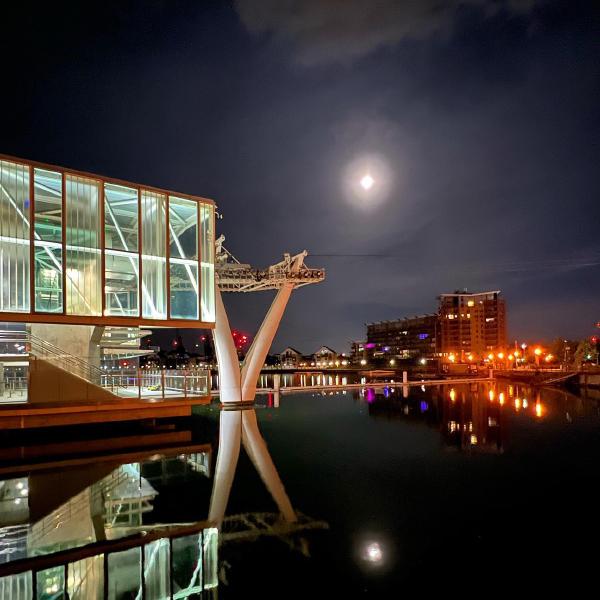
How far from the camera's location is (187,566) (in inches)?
221

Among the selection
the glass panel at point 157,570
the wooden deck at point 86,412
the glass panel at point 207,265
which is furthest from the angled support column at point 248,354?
the glass panel at point 157,570

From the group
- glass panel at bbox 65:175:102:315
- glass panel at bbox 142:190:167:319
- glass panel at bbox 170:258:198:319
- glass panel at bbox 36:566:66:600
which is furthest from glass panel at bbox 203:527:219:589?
glass panel at bbox 170:258:198:319

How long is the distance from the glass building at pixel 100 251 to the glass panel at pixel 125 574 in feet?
38.2

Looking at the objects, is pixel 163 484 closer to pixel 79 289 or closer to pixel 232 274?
pixel 79 289

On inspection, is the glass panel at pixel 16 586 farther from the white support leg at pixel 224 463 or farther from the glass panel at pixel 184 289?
the glass panel at pixel 184 289

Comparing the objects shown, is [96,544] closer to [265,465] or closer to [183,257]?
[265,465]

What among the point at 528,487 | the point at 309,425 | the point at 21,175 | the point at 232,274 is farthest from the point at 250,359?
the point at 528,487

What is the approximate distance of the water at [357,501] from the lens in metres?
5.44

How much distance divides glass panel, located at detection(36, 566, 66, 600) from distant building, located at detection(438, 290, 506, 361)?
452 feet

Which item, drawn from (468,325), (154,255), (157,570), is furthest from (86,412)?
(468,325)

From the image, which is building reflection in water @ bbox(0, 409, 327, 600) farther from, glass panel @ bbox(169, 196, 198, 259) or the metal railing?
glass panel @ bbox(169, 196, 198, 259)

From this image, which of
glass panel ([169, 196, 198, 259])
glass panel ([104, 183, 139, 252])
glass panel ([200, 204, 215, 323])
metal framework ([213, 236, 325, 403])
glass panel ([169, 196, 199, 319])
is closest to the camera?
glass panel ([104, 183, 139, 252])

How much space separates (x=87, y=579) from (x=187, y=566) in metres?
1.11

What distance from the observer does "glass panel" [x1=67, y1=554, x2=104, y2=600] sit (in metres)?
4.97
